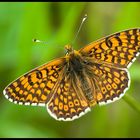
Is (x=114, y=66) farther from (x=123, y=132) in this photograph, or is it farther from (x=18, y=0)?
(x=18, y=0)

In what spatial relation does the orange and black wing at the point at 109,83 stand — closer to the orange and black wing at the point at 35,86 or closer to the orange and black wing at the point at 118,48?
the orange and black wing at the point at 118,48

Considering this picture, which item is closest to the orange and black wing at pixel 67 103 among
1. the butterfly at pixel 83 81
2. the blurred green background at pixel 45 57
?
the butterfly at pixel 83 81

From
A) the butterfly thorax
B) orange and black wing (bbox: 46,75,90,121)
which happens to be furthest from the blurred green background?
orange and black wing (bbox: 46,75,90,121)

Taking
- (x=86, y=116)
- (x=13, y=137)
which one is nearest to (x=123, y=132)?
(x=86, y=116)

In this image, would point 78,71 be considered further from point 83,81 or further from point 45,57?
point 45,57

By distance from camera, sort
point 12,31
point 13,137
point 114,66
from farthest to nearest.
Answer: point 12,31
point 13,137
point 114,66

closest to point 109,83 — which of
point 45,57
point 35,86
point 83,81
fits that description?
point 83,81
